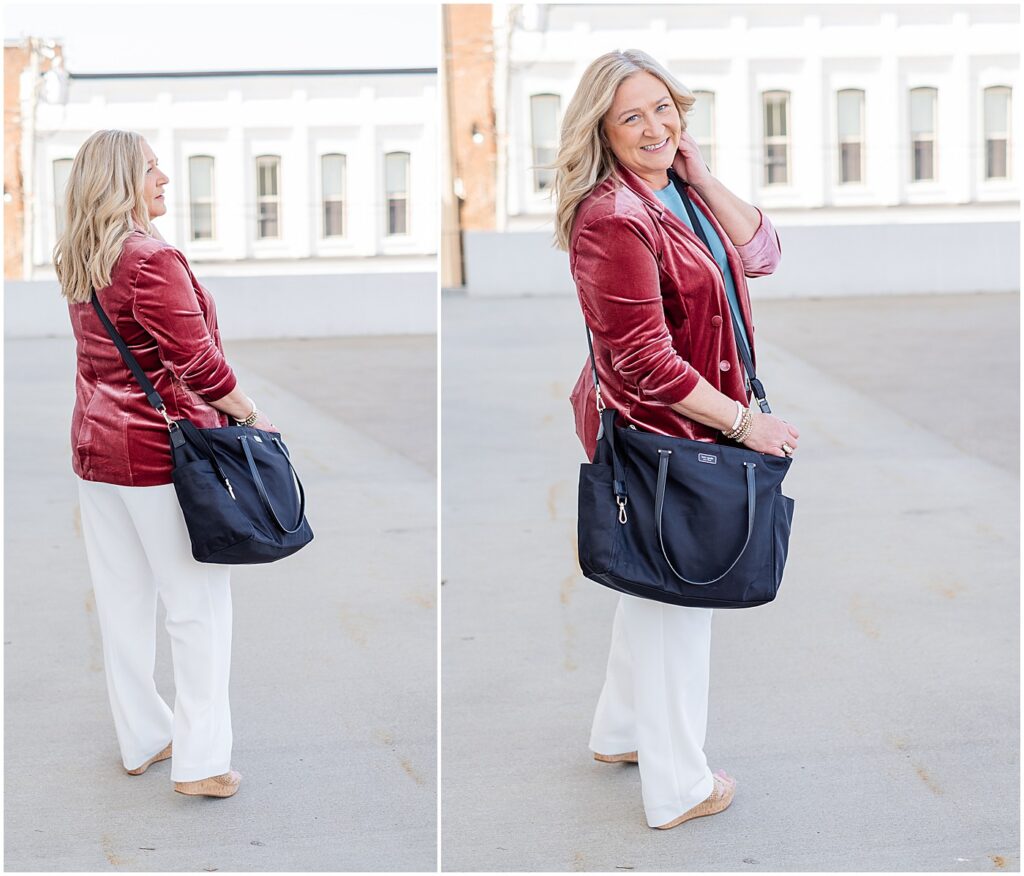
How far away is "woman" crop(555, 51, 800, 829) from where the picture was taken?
2.77 m

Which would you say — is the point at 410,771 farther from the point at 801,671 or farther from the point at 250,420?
the point at 801,671

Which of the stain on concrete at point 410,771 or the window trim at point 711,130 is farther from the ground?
the window trim at point 711,130

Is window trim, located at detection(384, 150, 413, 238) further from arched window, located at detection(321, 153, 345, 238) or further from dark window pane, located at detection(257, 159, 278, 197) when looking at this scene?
dark window pane, located at detection(257, 159, 278, 197)

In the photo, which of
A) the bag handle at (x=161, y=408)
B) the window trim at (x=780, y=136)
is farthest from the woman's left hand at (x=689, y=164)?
the window trim at (x=780, y=136)

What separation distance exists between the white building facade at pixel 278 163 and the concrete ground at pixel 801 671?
31.8 ft

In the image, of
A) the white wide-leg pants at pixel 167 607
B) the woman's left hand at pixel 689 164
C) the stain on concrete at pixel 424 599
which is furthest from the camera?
the stain on concrete at pixel 424 599

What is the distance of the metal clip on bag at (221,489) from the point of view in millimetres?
3074

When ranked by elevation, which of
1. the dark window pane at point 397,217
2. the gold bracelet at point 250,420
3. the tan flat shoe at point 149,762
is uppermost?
the dark window pane at point 397,217

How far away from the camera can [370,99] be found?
17.6 meters

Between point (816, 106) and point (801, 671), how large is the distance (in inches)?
632

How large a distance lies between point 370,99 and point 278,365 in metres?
4.94

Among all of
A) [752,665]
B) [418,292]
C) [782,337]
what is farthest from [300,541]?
[418,292]

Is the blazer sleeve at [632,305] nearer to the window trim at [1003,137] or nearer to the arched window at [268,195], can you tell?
the arched window at [268,195]

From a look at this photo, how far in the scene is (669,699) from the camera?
312 centimetres
